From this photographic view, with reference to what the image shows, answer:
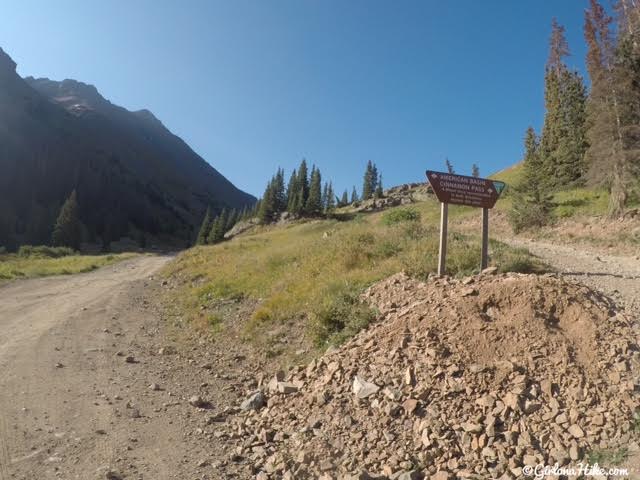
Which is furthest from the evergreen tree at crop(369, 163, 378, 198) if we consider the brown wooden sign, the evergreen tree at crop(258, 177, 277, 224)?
the brown wooden sign

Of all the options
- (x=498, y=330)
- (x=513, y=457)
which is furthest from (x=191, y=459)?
(x=498, y=330)

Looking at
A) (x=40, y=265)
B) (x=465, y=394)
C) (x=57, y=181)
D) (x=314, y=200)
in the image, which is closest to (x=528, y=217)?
(x=465, y=394)

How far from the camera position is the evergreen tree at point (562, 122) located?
40.2 m

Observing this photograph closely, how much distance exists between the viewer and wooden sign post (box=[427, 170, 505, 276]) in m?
9.37

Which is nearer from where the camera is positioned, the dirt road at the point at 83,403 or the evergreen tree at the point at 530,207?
the dirt road at the point at 83,403

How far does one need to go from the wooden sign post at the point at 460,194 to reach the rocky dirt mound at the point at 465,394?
6.49 ft

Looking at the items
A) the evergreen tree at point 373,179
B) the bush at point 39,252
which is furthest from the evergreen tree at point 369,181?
the bush at point 39,252

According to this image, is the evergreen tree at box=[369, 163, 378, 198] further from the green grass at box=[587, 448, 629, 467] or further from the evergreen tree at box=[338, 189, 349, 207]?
the green grass at box=[587, 448, 629, 467]

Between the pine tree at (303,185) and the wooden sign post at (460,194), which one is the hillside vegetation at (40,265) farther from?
the pine tree at (303,185)

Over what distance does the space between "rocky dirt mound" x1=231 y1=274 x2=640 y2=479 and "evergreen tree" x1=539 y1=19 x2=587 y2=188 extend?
30.6 m

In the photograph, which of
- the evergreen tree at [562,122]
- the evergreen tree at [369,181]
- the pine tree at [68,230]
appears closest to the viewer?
the evergreen tree at [562,122]

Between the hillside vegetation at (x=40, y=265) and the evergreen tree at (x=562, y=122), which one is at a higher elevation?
the evergreen tree at (x=562, y=122)

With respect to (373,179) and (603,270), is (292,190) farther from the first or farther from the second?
(603,270)

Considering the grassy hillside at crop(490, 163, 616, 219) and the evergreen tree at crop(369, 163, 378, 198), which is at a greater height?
the evergreen tree at crop(369, 163, 378, 198)
